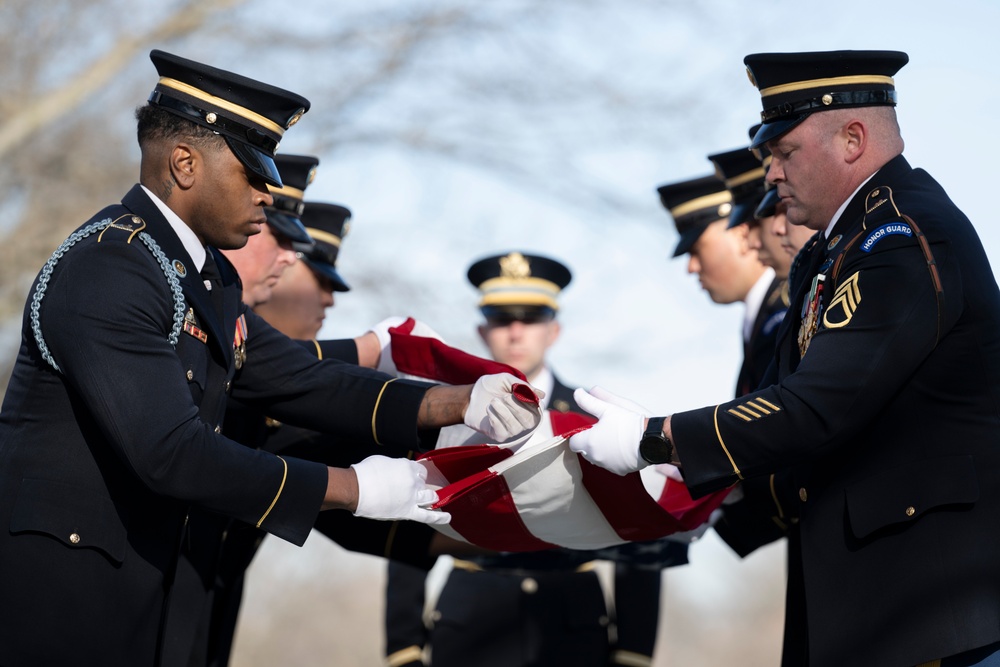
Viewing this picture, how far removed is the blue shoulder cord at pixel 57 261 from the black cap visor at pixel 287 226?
169 cm

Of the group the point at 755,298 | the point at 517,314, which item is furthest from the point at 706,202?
the point at 517,314

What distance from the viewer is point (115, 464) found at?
346 centimetres

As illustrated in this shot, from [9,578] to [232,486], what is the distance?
1.90 ft

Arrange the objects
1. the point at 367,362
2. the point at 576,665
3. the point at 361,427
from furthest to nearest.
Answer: the point at 576,665 < the point at 367,362 < the point at 361,427

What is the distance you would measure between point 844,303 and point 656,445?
2.06 feet

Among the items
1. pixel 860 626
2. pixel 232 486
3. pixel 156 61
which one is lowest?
pixel 860 626

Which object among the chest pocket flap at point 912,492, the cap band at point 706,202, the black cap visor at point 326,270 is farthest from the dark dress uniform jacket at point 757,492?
the black cap visor at point 326,270

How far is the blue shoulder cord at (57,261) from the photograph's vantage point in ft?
11.2

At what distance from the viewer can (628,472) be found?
3891mm

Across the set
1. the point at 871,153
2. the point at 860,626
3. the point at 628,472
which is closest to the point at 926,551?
the point at 860,626

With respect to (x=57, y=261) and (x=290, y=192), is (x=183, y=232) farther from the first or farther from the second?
(x=290, y=192)

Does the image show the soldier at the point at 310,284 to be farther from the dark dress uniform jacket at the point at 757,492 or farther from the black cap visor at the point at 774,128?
the black cap visor at the point at 774,128

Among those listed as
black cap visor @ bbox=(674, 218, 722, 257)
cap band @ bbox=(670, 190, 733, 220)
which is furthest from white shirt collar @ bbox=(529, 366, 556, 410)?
cap band @ bbox=(670, 190, 733, 220)

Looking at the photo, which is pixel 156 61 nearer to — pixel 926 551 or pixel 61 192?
pixel 926 551
